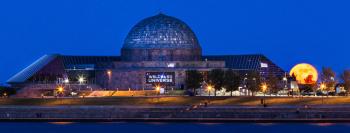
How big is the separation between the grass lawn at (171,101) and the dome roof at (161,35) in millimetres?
29597

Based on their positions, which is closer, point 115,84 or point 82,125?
point 82,125

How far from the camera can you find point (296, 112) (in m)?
75.5

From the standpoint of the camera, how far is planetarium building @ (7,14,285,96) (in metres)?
114

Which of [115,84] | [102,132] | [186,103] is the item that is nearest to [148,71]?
[115,84]

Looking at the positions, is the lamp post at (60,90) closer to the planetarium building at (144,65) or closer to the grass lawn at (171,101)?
the planetarium building at (144,65)

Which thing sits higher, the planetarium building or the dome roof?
the dome roof

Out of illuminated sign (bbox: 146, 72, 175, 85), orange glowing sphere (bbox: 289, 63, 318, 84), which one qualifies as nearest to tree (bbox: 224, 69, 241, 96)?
illuminated sign (bbox: 146, 72, 175, 85)

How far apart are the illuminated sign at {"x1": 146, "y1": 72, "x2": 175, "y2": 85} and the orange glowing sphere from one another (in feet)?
73.2

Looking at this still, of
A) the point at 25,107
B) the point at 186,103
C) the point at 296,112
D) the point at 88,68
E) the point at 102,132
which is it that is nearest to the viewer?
the point at 102,132

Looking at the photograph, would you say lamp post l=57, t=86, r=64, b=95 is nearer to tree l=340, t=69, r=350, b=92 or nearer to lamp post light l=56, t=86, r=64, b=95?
lamp post light l=56, t=86, r=64, b=95

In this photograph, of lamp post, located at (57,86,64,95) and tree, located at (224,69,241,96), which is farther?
lamp post, located at (57,86,64,95)

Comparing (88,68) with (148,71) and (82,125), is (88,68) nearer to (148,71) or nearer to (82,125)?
(148,71)

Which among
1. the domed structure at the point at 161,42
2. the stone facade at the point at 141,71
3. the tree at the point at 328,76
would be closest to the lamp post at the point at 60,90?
the stone facade at the point at 141,71

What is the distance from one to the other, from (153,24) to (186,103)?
111ft
